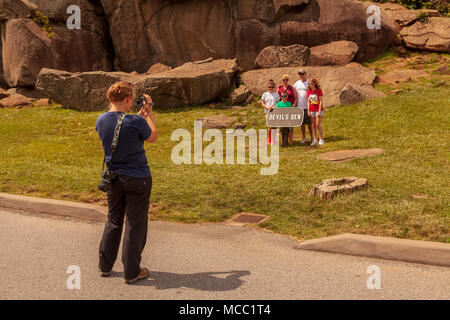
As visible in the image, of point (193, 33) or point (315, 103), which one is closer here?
point (315, 103)

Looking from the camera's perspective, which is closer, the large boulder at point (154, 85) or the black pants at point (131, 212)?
the black pants at point (131, 212)

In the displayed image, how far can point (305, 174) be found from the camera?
9.44m

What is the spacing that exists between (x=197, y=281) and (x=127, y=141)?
5.30ft

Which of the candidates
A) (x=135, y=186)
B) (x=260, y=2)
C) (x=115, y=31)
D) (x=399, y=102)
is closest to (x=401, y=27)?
(x=260, y=2)

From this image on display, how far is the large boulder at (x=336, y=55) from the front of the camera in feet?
69.1

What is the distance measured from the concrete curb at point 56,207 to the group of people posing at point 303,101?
613cm

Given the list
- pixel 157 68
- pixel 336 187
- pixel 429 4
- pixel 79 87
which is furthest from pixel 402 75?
pixel 336 187

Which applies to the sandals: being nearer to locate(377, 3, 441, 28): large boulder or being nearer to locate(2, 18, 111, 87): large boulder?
locate(2, 18, 111, 87): large boulder

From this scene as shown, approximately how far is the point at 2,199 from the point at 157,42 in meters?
17.0

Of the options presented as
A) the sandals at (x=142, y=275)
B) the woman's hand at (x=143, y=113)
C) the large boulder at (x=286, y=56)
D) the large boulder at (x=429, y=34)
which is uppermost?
the large boulder at (x=429, y=34)

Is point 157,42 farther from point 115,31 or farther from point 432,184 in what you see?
point 432,184

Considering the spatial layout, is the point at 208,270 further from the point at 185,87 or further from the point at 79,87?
the point at 79,87

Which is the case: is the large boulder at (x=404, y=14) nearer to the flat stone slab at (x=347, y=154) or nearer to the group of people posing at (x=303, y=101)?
the group of people posing at (x=303, y=101)

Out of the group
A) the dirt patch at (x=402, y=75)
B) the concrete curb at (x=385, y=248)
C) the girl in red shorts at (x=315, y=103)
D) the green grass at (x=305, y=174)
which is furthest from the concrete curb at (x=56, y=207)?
the dirt patch at (x=402, y=75)
